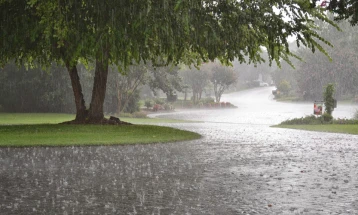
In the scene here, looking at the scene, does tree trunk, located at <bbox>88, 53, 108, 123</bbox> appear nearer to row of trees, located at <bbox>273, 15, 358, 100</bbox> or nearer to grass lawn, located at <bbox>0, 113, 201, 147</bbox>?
grass lawn, located at <bbox>0, 113, 201, 147</bbox>

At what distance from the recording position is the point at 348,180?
32.4ft

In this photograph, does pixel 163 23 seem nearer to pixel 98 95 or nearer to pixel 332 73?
pixel 98 95

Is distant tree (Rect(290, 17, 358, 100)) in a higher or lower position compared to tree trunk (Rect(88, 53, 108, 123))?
higher

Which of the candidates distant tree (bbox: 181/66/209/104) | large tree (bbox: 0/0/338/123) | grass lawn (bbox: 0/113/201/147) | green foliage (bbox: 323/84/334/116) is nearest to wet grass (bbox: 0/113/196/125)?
grass lawn (bbox: 0/113/201/147)

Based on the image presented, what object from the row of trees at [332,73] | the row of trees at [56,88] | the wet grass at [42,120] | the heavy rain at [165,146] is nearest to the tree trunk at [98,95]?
the heavy rain at [165,146]

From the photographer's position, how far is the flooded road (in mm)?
7332

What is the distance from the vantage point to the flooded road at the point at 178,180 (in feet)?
24.1

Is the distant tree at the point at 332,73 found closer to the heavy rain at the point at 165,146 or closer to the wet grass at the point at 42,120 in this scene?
the wet grass at the point at 42,120

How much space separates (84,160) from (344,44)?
8138 centimetres

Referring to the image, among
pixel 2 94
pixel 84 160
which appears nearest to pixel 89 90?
pixel 2 94

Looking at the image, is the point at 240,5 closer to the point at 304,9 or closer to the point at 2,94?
the point at 304,9

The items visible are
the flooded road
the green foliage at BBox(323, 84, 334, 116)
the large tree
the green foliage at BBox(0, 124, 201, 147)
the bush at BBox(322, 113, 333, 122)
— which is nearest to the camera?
the flooded road

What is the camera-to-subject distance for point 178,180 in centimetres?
966

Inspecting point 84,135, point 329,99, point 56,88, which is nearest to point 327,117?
point 329,99
